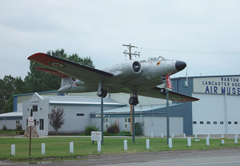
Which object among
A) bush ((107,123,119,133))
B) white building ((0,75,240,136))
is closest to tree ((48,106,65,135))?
white building ((0,75,240,136))

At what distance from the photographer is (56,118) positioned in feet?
147

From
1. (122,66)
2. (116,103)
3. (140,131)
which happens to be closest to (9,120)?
(116,103)

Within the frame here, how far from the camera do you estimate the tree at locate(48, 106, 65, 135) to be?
44875 millimetres

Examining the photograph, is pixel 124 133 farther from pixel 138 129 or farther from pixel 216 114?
pixel 216 114

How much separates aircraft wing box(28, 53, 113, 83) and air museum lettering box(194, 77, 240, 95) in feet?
90.1

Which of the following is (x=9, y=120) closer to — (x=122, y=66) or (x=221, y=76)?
(x=221, y=76)

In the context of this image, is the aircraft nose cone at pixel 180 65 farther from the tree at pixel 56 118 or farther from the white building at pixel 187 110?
the tree at pixel 56 118

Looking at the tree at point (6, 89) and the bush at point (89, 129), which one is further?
the tree at point (6, 89)

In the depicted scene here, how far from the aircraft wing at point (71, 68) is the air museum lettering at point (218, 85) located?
90.1ft

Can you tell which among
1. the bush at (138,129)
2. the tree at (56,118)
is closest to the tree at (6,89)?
the tree at (56,118)

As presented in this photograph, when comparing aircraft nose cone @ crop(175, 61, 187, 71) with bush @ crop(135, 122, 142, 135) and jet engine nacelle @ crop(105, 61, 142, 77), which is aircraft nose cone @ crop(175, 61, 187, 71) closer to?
jet engine nacelle @ crop(105, 61, 142, 77)

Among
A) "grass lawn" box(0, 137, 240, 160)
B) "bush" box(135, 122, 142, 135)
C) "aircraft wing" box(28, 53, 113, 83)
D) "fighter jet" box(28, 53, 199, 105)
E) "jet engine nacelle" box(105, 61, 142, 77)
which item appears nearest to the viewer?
"grass lawn" box(0, 137, 240, 160)

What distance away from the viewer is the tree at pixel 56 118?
44875mm

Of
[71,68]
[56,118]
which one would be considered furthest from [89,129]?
[71,68]
